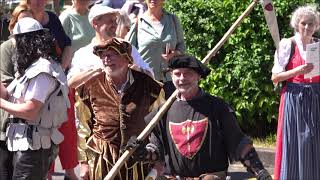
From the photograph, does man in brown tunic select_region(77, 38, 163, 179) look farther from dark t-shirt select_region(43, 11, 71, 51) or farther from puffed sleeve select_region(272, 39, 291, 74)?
puffed sleeve select_region(272, 39, 291, 74)

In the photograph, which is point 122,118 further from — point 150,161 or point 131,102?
point 150,161

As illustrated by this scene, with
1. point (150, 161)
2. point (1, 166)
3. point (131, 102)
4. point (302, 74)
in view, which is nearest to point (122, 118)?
point (131, 102)

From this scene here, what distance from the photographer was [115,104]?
5.01 m

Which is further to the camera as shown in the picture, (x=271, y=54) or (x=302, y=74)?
(x=271, y=54)

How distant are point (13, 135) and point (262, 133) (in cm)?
492

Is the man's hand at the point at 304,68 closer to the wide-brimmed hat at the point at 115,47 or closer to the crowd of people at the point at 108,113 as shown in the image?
the crowd of people at the point at 108,113

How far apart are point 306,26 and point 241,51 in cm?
214

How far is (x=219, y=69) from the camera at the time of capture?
30.1ft

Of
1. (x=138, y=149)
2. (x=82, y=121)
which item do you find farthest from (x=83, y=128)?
(x=138, y=149)

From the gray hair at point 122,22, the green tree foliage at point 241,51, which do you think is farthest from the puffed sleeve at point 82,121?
the green tree foliage at point 241,51

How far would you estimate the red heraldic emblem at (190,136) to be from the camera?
453 centimetres

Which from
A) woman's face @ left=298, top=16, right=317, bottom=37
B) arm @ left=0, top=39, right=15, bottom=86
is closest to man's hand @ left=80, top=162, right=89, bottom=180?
arm @ left=0, top=39, right=15, bottom=86

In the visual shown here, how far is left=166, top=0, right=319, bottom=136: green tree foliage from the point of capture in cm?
899

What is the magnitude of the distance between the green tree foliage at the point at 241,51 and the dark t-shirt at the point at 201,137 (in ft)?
14.6
